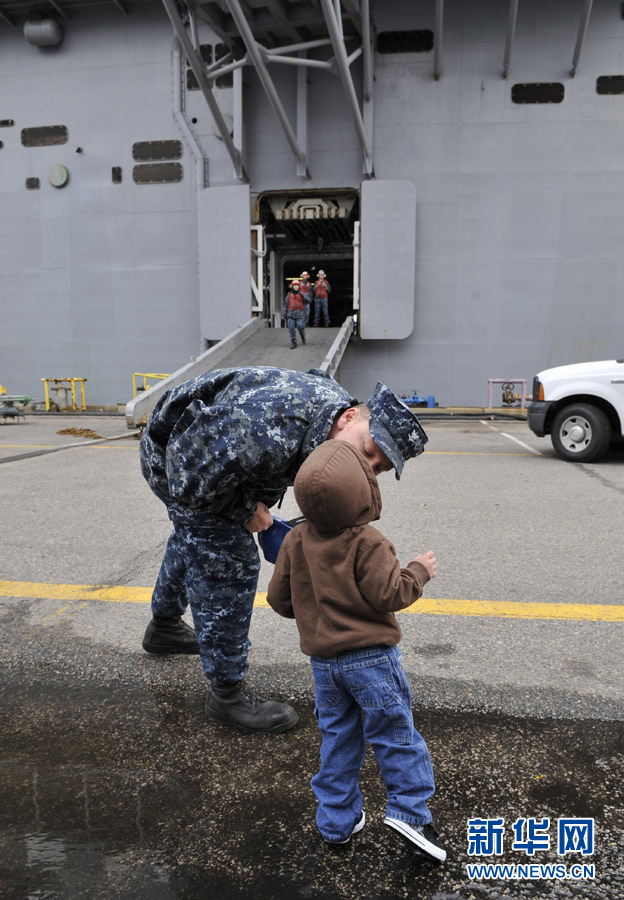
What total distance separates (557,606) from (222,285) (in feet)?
45.7

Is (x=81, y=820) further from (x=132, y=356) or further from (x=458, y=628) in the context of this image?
(x=132, y=356)

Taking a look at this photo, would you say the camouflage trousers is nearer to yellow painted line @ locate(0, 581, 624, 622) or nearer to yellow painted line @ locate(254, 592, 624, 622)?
yellow painted line @ locate(0, 581, 624, 622)

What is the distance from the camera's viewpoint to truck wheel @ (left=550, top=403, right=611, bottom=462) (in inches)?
318

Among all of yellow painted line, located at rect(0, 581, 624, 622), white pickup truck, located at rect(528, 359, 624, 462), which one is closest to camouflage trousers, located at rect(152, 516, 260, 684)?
yellow painted line, located at rect(0, 581, 624, 622)

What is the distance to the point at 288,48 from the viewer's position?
14281 millimetres

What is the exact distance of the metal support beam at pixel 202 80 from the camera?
43.5ft

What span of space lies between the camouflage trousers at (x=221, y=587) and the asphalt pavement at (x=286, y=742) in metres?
0.27

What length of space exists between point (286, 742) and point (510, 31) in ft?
54.0

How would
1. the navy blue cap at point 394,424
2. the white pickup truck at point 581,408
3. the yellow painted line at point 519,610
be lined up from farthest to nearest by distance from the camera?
the white pickup truck at point 581,408 < the yellow painted line at point 519,610 < the navy blue cap at point 394,424

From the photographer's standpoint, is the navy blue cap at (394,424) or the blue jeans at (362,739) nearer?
the blue jeans at (362,739)

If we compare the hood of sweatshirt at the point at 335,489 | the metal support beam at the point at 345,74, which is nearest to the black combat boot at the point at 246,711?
the hood of sweatshirt at the point at 335,489

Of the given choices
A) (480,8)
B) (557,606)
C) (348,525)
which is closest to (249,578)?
(348,525)

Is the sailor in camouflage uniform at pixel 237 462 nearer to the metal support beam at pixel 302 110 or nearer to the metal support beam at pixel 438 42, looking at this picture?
the metal support beam at pixel 438 42

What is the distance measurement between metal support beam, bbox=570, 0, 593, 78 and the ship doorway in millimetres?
5729
